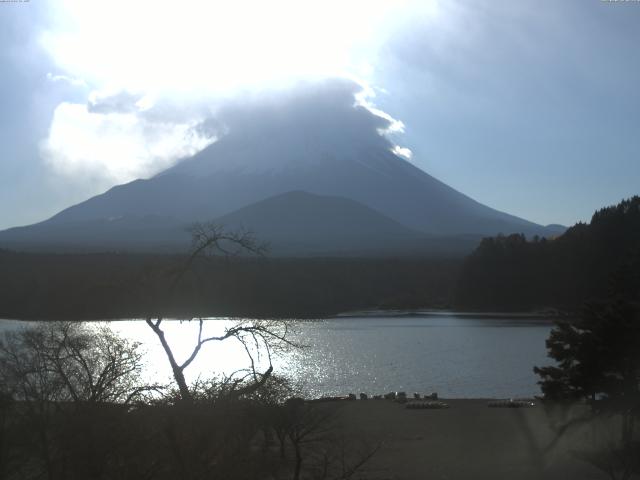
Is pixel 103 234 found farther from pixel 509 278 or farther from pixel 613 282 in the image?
pixel 613 282

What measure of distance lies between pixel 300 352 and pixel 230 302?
14.1 metres

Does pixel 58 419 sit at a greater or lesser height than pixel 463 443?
greater

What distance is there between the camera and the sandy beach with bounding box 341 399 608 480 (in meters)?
13.7

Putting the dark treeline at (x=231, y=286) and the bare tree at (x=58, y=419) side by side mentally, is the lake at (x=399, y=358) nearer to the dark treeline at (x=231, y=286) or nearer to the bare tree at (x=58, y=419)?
the dark treeline at (x=231, y=286)

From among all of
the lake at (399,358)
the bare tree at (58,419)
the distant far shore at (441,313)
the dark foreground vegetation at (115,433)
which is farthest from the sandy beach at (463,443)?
the distant far shore at (441,313)

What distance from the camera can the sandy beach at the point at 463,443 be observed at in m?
13.7

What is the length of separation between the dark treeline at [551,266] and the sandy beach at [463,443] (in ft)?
125

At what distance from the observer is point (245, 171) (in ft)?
647

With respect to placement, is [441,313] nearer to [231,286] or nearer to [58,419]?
[231,286]

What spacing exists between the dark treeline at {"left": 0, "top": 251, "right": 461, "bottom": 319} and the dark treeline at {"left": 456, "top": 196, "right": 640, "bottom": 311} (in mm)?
6689

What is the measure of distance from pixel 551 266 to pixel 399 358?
3399 centimetres

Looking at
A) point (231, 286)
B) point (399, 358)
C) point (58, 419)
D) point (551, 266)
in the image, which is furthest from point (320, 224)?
point (58, 419)

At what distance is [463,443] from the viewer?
16.5 meters

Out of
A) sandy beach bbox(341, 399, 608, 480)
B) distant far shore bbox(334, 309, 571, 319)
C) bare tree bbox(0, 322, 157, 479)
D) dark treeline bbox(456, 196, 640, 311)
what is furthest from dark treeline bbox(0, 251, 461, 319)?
dark treeline bbox(456, 196, 640, 311)
